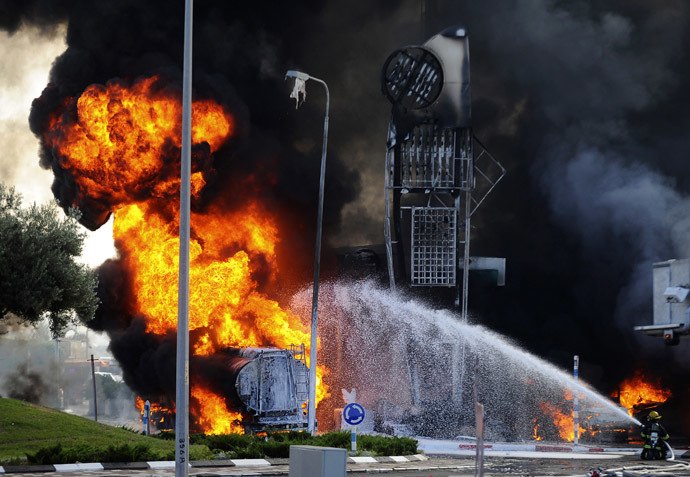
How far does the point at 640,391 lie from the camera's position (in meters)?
45.0

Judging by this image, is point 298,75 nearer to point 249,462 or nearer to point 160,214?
point 249,462

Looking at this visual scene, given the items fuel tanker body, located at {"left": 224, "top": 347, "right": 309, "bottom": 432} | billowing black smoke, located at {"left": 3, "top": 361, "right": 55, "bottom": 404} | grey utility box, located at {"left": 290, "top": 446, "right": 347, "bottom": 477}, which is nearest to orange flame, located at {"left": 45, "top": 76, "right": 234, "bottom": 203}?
fuel tanker body, located at {"left": 224, "top": 347, "right": 309, "bottom": 432}

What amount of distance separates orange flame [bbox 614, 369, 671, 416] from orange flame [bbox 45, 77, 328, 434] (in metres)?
14.2

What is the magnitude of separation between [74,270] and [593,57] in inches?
1246

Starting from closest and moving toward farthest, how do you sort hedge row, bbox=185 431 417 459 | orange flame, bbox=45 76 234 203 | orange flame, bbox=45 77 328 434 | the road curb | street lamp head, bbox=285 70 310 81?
the road curb < hedge row, bbox=185 431 417 459 < street lamp head, bbox=285 70 310 81 < orange flame, bbox=45 76 234 203 < orange flame, bbox=45 77 328 434

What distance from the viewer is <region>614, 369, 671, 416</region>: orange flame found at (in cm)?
4466

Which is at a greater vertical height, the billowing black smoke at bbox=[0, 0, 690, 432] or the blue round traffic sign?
the billowing black smoke at bbox=[0, 0, 690, 432]

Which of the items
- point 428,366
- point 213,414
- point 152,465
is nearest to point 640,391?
point 428,366

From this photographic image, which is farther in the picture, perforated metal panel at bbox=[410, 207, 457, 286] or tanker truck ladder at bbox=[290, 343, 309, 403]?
perforated metal panel at bbox=[410, 207, 457, 286]

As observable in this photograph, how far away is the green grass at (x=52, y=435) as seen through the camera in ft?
75.9

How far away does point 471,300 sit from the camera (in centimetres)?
4700

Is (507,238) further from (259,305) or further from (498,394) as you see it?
(259,305)

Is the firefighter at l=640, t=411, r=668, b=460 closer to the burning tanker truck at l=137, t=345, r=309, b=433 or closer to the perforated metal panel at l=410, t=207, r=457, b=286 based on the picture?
the burning tanker truck at l=137, t=345, r=309, b=433

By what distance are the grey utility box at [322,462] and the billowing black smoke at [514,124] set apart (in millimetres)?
31379
